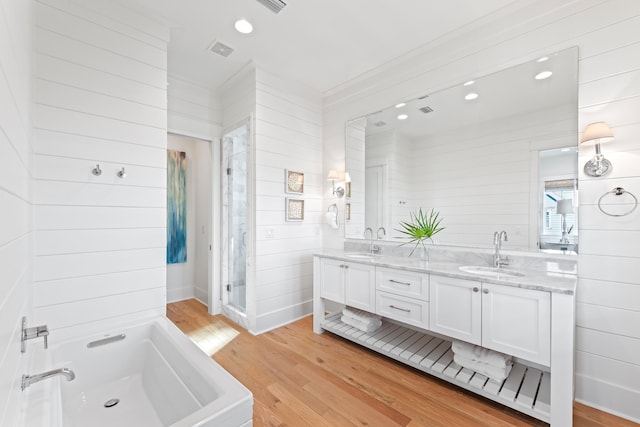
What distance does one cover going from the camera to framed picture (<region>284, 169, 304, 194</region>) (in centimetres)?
321

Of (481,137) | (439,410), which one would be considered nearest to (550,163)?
(481,137)

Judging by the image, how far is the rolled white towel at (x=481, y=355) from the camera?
74.4 inches

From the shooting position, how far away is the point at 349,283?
2.65 metres

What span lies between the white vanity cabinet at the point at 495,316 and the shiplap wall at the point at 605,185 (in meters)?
0.56

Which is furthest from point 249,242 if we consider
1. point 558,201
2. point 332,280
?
point 558,201

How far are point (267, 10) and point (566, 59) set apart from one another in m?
2.24

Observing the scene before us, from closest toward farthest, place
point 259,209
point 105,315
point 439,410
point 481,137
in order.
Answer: point 439,410 < point 105,315 < point 481,137 < point 259,209

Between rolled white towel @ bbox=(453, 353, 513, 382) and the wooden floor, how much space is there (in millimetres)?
165

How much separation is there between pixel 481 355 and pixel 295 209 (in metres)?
2.23

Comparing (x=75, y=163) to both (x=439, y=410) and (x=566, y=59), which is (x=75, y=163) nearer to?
(x=439, y=410)

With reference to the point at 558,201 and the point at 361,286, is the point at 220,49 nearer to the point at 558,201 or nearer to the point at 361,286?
the point at 361,286

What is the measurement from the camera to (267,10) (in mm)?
2182

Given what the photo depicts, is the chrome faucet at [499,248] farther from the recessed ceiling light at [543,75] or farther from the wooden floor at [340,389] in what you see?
the recessed ceiling light at [543,75]

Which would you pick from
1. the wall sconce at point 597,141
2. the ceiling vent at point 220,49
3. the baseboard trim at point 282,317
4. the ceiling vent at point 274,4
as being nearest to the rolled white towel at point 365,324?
the baseboard trim at point 282,317
